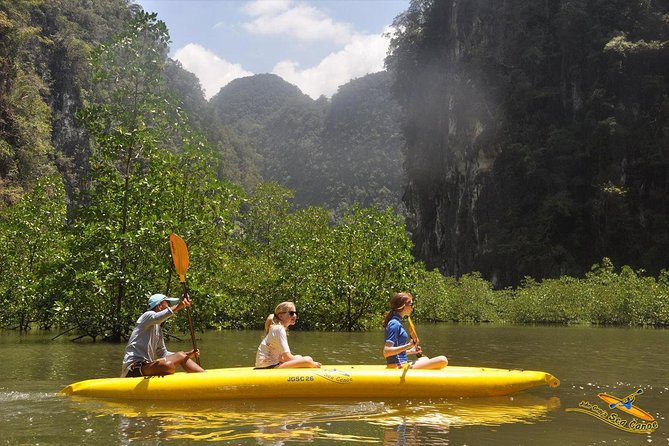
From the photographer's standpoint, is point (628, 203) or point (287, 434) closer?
point (287, 434)

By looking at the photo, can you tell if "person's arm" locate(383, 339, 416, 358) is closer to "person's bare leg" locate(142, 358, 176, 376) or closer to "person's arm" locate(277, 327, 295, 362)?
"person's arm" locate(277, 327, 295, 362)

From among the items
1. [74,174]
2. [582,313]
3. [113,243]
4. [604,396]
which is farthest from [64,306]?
[74,174]

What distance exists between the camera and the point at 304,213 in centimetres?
3036

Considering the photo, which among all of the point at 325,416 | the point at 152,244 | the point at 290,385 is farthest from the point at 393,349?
the point at 152,244

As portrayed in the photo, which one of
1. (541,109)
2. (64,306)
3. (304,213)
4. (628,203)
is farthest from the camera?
(541,109)

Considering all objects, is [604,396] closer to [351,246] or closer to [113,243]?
[113,243]

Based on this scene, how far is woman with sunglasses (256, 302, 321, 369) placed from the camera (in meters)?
8.27

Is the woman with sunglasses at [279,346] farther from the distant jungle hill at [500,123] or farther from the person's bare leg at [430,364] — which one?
the distant jungle hill at [500,123]

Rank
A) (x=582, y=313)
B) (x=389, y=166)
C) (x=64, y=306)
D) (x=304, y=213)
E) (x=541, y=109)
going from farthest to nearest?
1. (x=389, y=166)
2. (x=541, y=109)
3. (x=582, y=313)
4. (x=304, y=213)
5. (x=64, y=306)

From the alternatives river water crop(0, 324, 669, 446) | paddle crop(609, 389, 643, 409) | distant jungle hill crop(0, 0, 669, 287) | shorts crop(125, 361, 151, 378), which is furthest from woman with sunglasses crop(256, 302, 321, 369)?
distant jungle hill crop(0, 0, 669, 287)

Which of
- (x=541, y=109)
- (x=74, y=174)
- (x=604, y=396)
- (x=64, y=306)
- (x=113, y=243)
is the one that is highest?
(x=541, y=109)

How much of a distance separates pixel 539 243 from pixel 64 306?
4066 cm

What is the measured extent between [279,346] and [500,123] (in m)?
53.5
